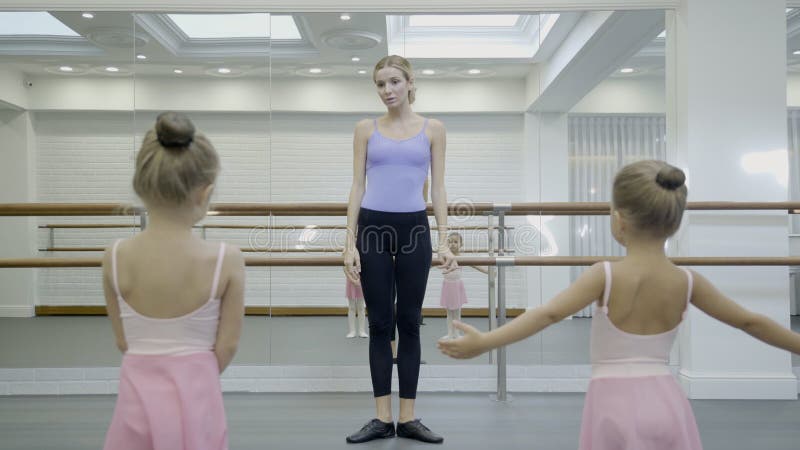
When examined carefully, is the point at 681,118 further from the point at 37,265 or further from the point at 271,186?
the point at 37,265

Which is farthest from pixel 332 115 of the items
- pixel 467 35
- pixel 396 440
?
pixel 396 440

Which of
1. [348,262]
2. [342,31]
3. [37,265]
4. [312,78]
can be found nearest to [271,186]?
[312,78]

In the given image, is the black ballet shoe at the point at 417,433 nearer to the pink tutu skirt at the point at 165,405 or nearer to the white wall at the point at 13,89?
the pink tutu skirt at the point at 165,405

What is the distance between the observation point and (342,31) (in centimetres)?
316

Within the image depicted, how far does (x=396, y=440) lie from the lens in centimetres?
207

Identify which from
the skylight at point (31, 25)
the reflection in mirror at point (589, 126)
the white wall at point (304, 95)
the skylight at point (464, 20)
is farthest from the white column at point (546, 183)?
the skylight at point (31, 25)

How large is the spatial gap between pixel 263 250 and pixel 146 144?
2.27 meters

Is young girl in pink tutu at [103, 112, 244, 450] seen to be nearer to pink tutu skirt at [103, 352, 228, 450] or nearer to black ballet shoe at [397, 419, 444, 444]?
pink tutu skirt at [103, 352, 228, 450]

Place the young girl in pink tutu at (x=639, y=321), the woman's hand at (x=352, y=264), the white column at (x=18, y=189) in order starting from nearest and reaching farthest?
the young girl in pink tutu at (x=639, y=321) < the woman's hand at (x=352, y=264) < the white column at (x=18, y=189)

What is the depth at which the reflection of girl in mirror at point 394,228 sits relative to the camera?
2.00 m

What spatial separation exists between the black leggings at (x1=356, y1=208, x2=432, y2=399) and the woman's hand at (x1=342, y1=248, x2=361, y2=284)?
3cm

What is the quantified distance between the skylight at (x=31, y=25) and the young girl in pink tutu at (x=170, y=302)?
286cm

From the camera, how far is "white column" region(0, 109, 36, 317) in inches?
131

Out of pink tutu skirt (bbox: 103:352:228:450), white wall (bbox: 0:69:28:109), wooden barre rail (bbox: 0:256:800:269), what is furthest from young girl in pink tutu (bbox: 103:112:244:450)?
white wall (bbox: 0:69:28:109)
